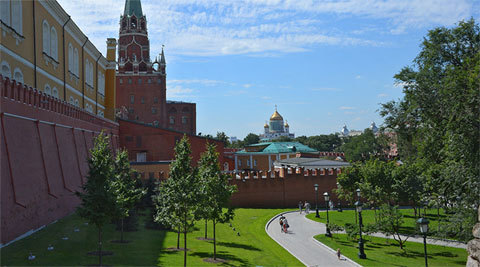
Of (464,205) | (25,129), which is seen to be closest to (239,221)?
(464,205)

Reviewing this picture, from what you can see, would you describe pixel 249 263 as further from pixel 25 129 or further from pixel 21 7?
pixel 21 7

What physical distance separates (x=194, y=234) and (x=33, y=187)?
339 inches

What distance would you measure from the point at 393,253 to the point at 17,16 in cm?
2158

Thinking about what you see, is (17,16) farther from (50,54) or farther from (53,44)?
→ (53,44)

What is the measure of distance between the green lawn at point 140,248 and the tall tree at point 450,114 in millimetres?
7849

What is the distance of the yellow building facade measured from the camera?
21.4m

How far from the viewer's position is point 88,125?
2748 centimetres

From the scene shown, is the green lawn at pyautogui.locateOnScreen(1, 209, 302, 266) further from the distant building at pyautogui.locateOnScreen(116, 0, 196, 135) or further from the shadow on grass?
the distant building at pyautogui.locateOnScreen(116, 0, 196, 135)

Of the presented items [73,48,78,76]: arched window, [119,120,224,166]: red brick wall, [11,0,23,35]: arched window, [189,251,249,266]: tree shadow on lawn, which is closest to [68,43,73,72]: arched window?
[73,48,78,76]: arched window

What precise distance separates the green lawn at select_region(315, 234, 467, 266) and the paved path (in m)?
0.66

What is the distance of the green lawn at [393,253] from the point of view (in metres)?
20.1

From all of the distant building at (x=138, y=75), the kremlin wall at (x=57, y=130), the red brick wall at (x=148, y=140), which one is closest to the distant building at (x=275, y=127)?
the distant building at (x=138, y=75)

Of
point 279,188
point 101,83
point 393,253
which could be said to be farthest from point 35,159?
point 101,83

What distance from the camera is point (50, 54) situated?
27.4 m
